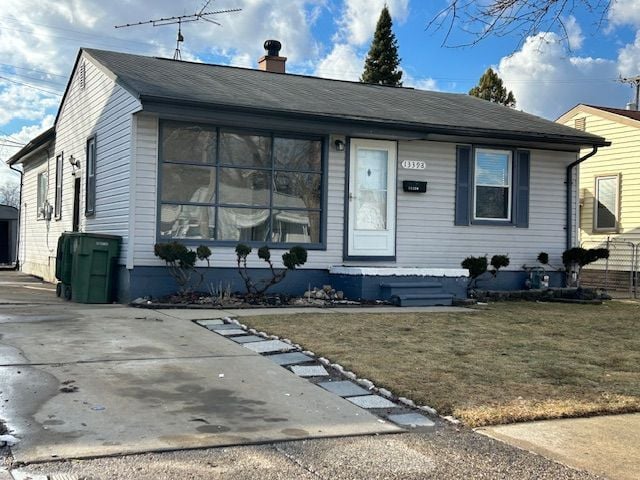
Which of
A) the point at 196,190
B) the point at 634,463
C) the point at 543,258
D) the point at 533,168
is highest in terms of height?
the point at 533,168

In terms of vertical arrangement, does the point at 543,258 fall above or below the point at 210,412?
above

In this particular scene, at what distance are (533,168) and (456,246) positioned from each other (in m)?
2.42

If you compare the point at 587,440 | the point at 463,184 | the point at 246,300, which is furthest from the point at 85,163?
the point at 587,440

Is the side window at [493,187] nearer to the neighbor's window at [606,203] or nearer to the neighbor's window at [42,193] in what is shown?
the neighbor's window at [606,203]

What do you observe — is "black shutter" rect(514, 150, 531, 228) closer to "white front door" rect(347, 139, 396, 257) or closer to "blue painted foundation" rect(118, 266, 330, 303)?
"white front door" rect(347, 139, 396, 257)

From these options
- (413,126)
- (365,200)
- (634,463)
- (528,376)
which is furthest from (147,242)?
(634,463)

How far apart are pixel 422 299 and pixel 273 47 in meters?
9.02

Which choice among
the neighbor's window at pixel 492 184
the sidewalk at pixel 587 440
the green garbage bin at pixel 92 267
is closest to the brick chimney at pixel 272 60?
the neighbor's window at pixel 492 184

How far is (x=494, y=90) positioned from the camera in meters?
34.6

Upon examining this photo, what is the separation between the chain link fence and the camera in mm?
17750

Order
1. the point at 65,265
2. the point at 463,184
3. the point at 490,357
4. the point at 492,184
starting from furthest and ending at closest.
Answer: the point at 492,184
the point at 463,184
the point at 65,265
the point at 490,357

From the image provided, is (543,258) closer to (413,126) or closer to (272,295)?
(413,126)

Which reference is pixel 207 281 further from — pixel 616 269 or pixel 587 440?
pixel 616 269

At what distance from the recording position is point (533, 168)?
14195 mm
